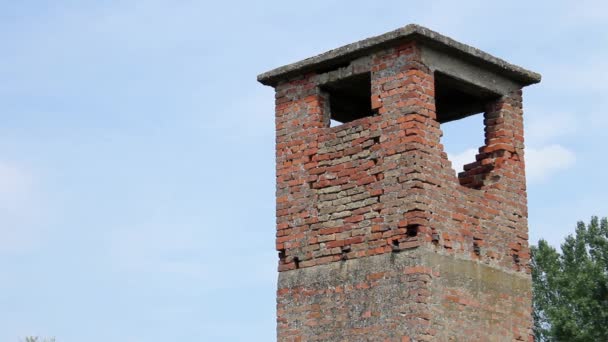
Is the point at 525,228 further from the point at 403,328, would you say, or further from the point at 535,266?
the point at 535,266

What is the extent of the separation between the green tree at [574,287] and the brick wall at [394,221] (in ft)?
57.3

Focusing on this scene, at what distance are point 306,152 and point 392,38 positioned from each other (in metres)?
1.62

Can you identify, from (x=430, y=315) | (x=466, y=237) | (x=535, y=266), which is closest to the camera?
(x=430, y=315)

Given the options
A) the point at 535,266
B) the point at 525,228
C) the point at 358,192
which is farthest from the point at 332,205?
the point at 535,266

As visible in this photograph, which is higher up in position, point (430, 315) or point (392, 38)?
point (392, 38)

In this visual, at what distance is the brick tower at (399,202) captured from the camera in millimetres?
12203

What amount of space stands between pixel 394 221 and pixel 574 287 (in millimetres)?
19691

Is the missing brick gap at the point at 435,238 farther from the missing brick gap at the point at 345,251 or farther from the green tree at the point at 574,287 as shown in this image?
the green tree at the point at 574,287

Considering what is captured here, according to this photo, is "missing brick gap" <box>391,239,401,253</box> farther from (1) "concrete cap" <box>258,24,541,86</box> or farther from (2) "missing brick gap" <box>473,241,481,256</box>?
(1) "concrete cap" <box>258,24,541,86</box>

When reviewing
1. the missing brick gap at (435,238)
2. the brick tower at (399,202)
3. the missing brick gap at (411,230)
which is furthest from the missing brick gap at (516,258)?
the missing brick gap at (411,230)

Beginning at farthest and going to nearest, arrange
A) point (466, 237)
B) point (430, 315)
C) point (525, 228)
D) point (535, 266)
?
point (535, 266) < point (525, 228) < point (466, 237) < point (430, 315)

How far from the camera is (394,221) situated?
12266 mm

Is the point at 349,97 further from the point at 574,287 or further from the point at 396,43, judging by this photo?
the point at 574,287

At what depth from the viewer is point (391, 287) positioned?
1216 cm
